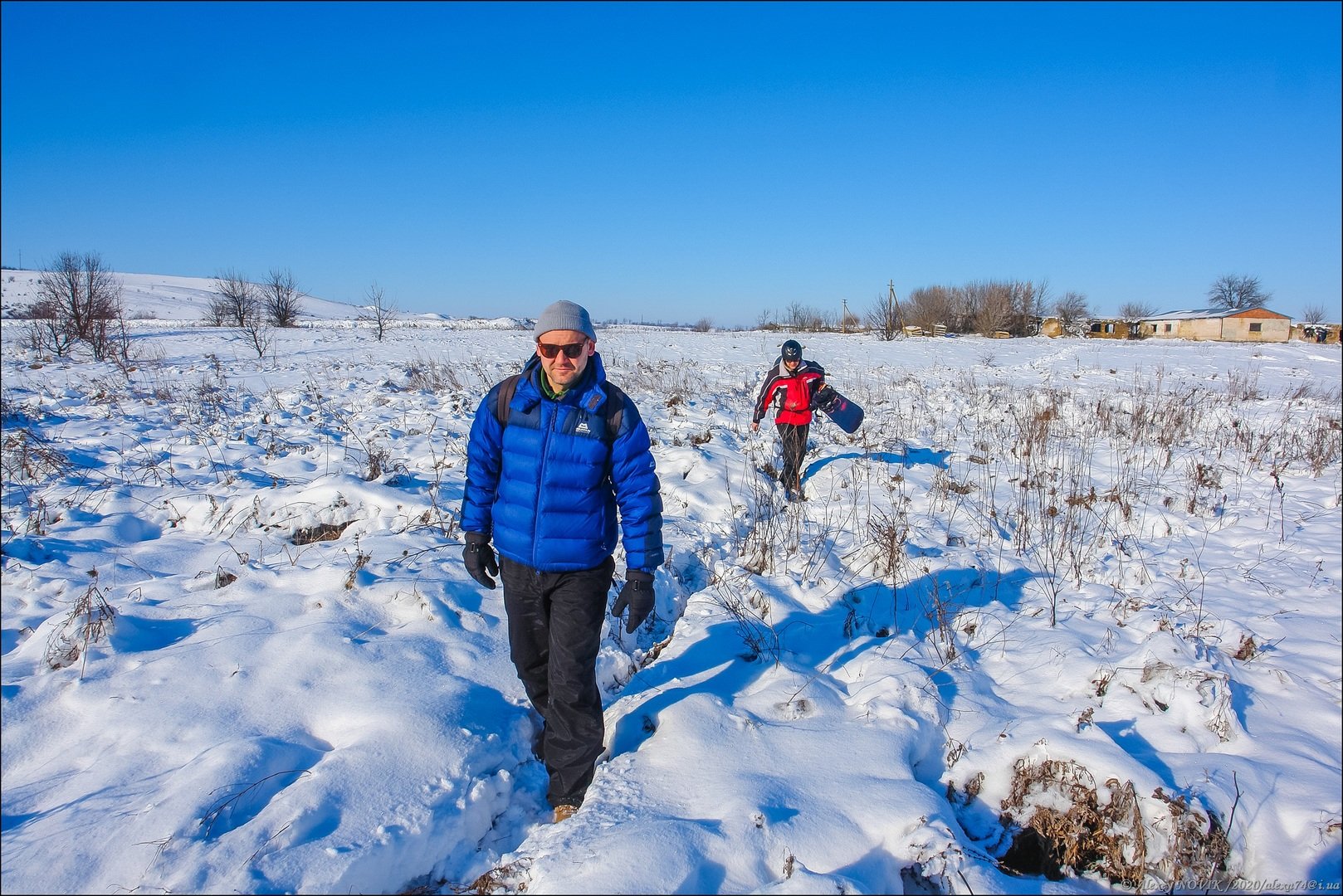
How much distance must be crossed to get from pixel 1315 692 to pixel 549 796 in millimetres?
3806

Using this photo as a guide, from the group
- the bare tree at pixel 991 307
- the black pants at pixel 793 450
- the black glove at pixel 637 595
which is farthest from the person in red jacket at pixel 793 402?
the bare tree at pixel 991 307

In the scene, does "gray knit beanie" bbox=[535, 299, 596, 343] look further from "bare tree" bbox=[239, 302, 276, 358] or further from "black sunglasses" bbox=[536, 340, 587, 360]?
"bare tree" bbox=[239, 302, 276, 358]

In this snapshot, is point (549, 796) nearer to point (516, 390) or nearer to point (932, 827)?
point (932, 827)

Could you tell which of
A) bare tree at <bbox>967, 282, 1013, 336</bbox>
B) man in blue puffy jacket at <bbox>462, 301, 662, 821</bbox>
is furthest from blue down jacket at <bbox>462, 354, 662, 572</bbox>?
bare tree at <bbox>967, 282, 1013, 336</bbox>

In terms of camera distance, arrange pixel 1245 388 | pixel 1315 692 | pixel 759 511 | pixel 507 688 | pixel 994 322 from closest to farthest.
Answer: pixel 1315 692, pixel 507 688, pixel 759 511, pixel 1245 388, pixel 994 322

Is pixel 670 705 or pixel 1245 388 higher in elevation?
pixel 1245 388

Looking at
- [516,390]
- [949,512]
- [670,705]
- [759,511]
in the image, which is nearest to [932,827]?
[670,705]

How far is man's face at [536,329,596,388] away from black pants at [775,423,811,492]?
454cm

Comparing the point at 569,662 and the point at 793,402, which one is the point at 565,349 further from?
the point at 793,402

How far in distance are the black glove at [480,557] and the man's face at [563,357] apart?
0.83 m

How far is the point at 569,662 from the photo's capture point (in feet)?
9.09

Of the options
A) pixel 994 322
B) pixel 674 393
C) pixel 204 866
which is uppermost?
pixel 994 322

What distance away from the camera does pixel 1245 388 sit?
512 inches

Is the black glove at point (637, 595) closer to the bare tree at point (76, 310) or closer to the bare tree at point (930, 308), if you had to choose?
the bare tree at point (76, 310)
